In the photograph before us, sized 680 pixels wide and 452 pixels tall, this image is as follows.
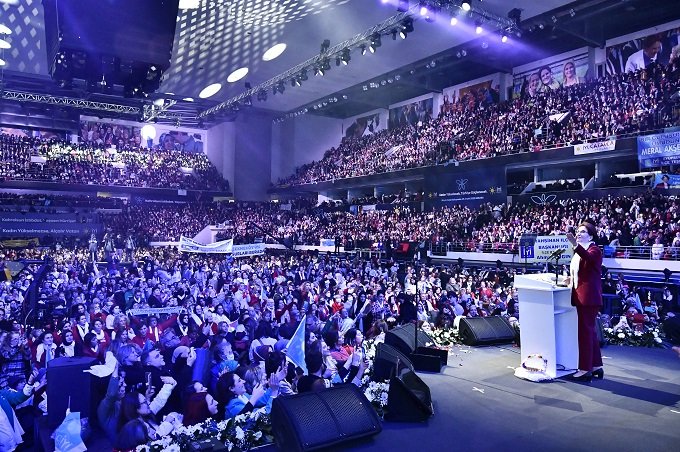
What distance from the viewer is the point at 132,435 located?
377cm

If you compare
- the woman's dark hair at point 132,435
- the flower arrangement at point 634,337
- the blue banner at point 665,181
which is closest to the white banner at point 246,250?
the flower arrangement at point 634,337

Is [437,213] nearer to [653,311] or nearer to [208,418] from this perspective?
[653,311]

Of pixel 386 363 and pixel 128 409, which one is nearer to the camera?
pixel 128 409

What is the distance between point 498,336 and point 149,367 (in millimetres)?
5186

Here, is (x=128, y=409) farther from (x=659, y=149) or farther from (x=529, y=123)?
(x=529, y=123)

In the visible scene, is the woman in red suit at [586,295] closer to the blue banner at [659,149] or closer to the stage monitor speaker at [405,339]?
the stage monitor speaker at [405,339]

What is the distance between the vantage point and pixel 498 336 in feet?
24.5

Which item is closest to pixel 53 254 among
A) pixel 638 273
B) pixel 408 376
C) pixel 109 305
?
pixel 109 305

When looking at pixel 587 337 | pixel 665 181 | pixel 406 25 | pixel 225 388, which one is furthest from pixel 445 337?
pixel 665 181

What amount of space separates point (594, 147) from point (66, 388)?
19136 mm

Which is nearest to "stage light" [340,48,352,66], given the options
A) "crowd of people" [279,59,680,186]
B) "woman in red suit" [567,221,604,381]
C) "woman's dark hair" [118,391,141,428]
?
"crowd of people" [279,59,680,186]

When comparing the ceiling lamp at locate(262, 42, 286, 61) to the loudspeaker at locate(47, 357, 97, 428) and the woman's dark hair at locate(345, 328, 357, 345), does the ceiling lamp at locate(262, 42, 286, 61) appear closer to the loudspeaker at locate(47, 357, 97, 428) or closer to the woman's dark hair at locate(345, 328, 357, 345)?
the woman's dark hair at locate(345, 328, 357, 345)

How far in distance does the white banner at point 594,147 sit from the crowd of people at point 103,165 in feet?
78.8

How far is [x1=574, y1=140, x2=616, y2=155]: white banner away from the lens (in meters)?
17.6
